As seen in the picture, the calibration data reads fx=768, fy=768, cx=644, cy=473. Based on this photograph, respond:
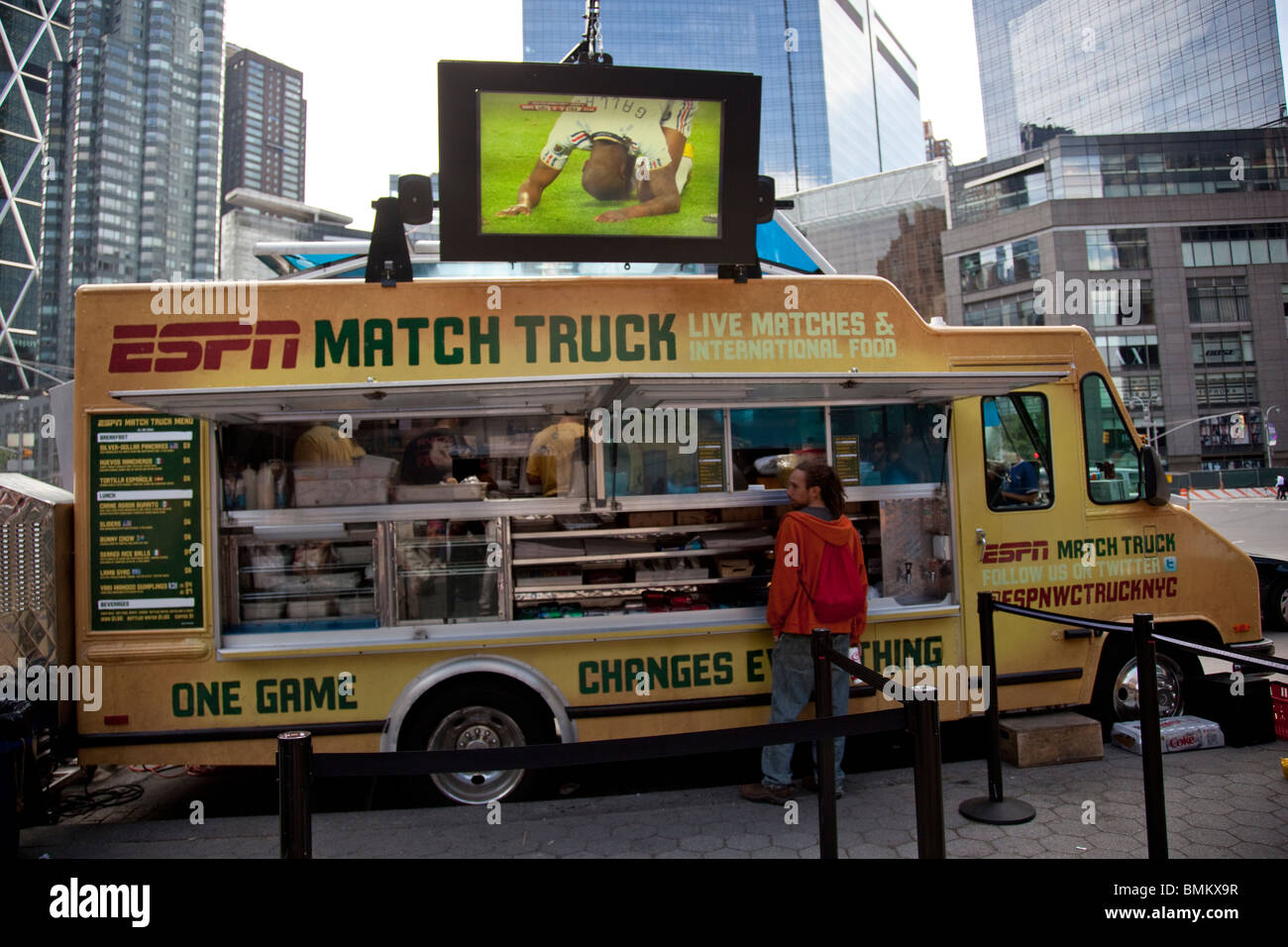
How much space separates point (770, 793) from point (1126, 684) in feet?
9.34

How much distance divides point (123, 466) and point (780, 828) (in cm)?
422

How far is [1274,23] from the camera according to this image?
78.2 metres

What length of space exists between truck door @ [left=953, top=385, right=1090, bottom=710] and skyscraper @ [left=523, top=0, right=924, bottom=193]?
77412mm

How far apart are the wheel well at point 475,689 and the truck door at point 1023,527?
2.82m

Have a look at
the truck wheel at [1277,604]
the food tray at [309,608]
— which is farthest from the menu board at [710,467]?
the truck wheel at [1277,604]

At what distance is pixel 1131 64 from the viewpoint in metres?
89.8

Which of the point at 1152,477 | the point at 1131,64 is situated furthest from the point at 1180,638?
the point at 1131,64

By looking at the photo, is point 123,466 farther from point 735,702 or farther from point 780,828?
point 780,828

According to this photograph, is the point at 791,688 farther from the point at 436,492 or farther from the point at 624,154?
the point at 624,154

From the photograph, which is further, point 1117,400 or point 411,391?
point 1117,400

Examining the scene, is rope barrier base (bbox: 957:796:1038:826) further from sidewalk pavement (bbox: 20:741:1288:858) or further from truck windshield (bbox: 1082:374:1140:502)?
truck windshield (bbox: 1082:374:1140:502)
